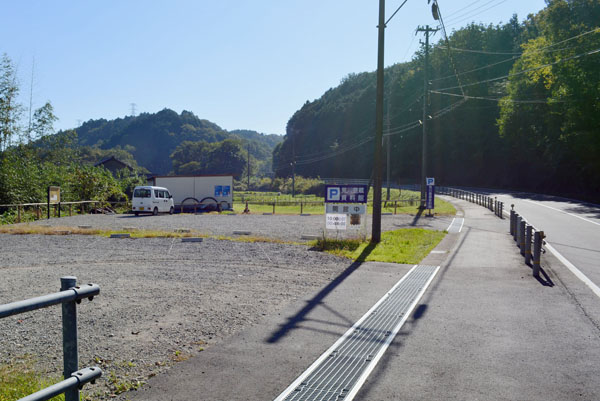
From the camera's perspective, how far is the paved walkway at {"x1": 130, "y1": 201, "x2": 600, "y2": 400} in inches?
158

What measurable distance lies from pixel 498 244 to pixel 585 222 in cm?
1026

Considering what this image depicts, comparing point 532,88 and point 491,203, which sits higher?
point 532,88

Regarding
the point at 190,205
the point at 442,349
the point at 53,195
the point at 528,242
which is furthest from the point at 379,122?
the point at 190,205

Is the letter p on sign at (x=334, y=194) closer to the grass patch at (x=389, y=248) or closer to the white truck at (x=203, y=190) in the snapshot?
the grass patch at (x=389, y=248)

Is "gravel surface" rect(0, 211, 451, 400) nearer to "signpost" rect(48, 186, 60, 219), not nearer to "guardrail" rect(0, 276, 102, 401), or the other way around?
"guardrail" rect(0, 276, 102, 401)

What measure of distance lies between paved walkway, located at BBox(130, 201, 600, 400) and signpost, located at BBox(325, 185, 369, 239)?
5.73 meters

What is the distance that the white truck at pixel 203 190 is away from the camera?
37.8 meters

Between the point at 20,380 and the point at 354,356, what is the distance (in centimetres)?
311

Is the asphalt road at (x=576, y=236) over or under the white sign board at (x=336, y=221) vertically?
under

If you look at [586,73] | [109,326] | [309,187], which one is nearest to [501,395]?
[109,326]

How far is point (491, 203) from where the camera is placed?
29.7 metres

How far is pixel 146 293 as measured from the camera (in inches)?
300

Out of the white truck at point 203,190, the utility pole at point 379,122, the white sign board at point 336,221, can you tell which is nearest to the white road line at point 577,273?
the utility pole at point 379,122

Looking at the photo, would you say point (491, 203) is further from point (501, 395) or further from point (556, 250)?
point (501, 395)
